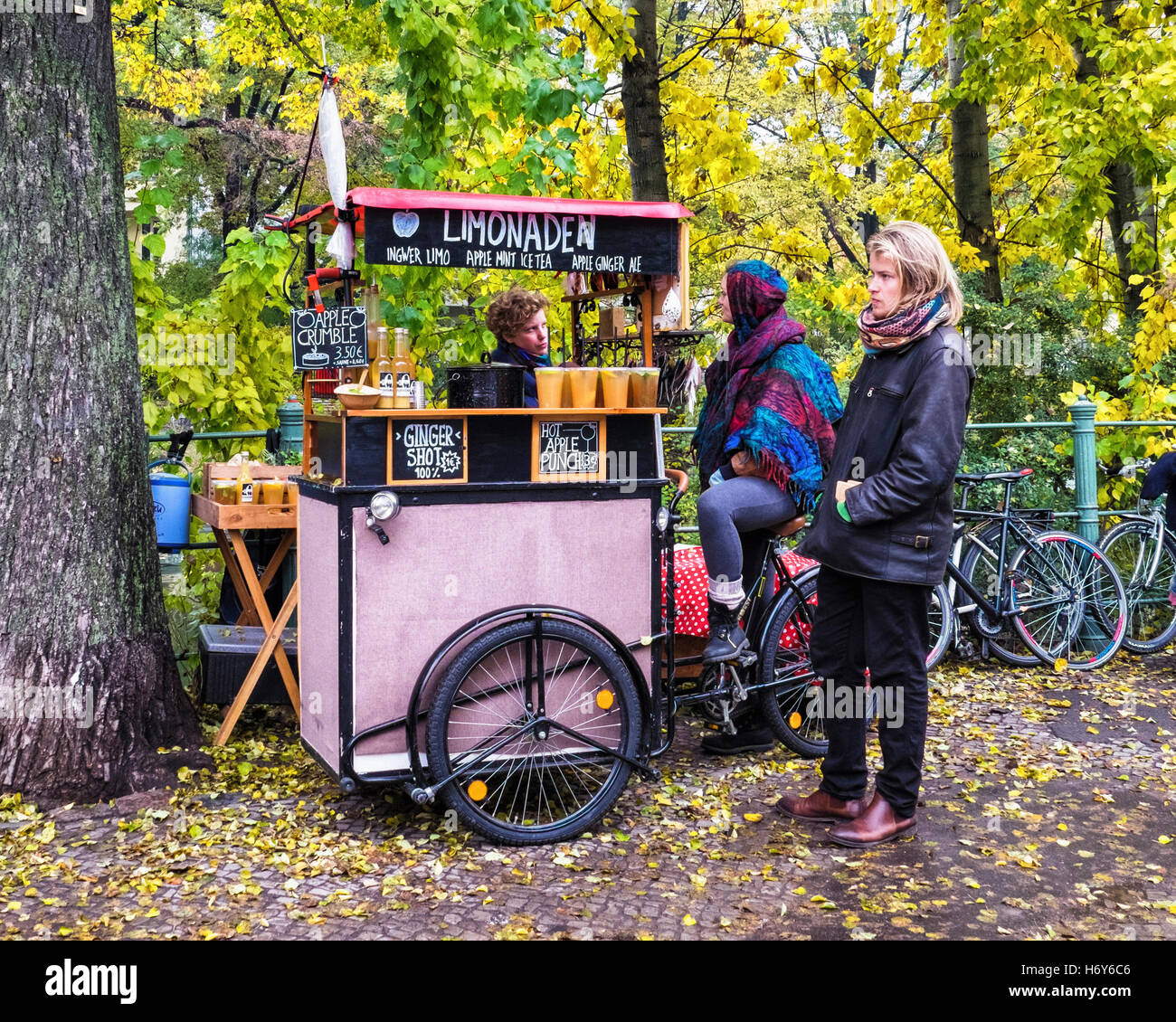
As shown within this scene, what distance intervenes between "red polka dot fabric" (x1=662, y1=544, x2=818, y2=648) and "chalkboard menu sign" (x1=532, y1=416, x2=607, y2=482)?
0.97 meters

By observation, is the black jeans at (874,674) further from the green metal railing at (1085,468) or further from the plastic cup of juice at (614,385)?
the green metal railing at (1085,468)

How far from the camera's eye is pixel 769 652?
5.36m

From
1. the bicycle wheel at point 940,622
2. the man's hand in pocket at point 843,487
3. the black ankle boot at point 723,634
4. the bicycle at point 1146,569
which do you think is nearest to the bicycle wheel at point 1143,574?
the bicycle at point 1146,569

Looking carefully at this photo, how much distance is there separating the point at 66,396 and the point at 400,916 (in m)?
2.43

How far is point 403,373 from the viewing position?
4.45 meters

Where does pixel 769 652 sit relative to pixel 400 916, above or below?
above

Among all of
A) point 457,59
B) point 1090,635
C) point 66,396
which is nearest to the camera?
point 66,396

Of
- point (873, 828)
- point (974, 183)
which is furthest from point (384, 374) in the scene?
point (974, 183)

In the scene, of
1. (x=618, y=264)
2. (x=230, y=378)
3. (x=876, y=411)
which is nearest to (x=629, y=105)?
(x=230, y=378)

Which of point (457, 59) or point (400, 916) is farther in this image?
point (457, 59)

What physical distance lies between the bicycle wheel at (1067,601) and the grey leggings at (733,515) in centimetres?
269

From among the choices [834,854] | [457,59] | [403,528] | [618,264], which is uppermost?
[457,59]

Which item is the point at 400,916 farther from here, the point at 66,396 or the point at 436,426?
the point at 66,396

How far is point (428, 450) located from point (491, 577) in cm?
51
